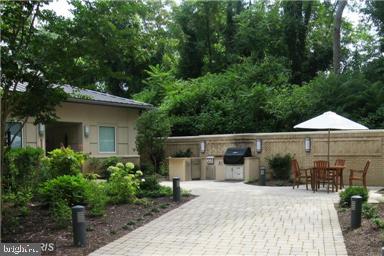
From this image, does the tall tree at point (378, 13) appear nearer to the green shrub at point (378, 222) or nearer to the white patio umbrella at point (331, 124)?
the white patio umbrella at point (331, 124)

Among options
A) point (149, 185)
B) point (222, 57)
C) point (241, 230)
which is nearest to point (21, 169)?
point (149, 185)

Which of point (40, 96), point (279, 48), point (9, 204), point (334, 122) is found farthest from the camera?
point (279, 48)

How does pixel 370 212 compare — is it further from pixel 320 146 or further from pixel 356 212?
pixel 320 146

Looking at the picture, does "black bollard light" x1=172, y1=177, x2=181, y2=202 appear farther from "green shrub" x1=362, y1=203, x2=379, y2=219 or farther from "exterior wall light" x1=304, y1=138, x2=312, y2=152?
"exterior wall light" x1=304, y1=138, x2=312, y2=152

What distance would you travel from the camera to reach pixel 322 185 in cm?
1564

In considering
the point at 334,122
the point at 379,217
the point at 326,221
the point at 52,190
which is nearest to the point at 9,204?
the point at 52,190

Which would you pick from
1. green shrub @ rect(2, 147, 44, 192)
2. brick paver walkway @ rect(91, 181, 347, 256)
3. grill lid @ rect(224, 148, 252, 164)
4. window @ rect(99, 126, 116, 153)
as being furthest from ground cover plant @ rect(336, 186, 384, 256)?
window @ rect(99, 126, 116, 153)

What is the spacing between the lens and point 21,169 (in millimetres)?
12031

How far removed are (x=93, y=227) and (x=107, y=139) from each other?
1234 centimetres

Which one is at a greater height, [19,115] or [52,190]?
[19,115]

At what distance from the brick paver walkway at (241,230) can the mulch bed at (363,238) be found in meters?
0.14

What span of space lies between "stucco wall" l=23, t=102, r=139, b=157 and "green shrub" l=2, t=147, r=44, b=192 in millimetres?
4791

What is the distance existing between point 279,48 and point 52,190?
25.1 m

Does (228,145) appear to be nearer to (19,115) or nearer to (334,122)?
(334,122)
